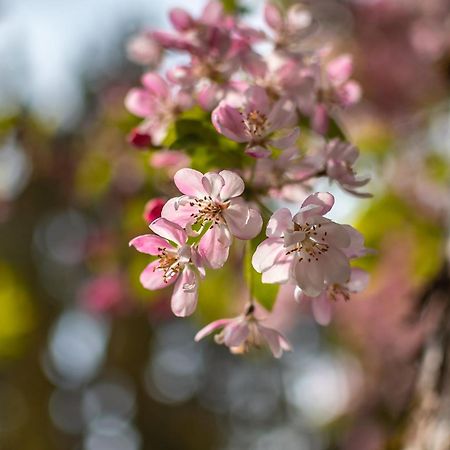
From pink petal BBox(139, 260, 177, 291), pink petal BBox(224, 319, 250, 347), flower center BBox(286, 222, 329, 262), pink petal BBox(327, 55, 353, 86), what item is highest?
flower center BBox(286, 222, 329, 262)

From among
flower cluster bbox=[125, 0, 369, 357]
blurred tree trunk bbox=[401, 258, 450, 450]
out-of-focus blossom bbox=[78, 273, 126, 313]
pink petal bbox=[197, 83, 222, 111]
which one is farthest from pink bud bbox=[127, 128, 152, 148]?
out-of-focus blossom bbox=[78, 273, 126, 313]

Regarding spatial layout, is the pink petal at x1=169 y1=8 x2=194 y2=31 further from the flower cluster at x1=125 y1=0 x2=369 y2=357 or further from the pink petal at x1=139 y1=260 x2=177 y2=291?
the pink petal at x1=139 y1=260 x2=177 y2=291

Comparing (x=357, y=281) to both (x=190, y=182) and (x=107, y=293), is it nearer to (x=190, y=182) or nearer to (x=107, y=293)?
(x=190, y=182)

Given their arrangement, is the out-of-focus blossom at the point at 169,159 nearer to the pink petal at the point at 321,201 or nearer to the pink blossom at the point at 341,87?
the pink blossom at the point at 341,87

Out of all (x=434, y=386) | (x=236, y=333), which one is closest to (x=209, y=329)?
(x=236, y=333)

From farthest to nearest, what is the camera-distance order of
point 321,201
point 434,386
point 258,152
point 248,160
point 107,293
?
point 107,293 < point 434,386 < point 248,160 < point 258,152 < point 321,201

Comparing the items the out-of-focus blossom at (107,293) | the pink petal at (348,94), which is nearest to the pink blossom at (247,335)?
the pink petal at (348,94)

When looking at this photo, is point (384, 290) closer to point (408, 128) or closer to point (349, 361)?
point (349, 361)

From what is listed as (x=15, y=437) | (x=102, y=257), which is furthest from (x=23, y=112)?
(x=15, y=437)
